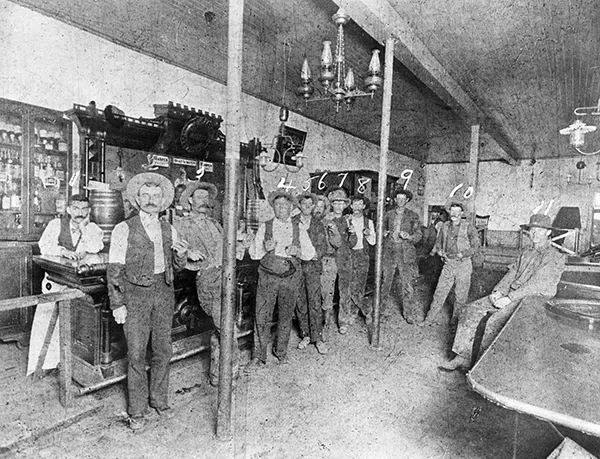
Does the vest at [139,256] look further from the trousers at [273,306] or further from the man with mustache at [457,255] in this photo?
the man with mustache at [457,255]

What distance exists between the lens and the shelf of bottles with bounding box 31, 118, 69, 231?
192 inches

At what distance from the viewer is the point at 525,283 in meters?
3.71

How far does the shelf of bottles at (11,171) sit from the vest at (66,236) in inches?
34.9

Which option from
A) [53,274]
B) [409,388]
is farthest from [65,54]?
[409,388]

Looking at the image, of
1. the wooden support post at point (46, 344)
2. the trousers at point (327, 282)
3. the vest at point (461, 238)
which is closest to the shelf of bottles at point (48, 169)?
the wooden support post at point (46, 344)

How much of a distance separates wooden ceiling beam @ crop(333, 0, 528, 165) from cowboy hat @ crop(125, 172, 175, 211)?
2.54 meters

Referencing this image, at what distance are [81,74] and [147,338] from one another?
4091 mm

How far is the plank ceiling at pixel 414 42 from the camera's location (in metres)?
4.64

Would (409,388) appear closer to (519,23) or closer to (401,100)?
(519,23)

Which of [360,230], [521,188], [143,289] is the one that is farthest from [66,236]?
[521,188]

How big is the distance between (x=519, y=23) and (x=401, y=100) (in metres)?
3.83

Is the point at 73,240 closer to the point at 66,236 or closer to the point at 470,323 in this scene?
the point at 66,236

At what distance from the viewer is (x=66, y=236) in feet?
Answer: 14.1

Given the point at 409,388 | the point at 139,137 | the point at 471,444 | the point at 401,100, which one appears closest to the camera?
the point at 471,444
